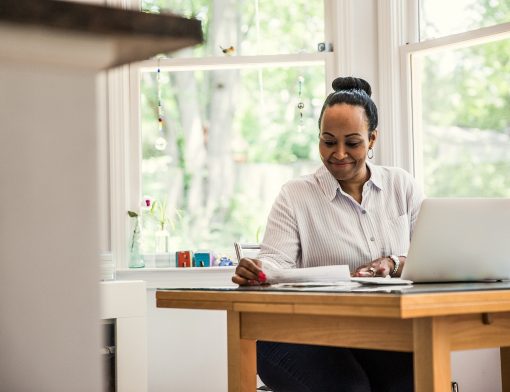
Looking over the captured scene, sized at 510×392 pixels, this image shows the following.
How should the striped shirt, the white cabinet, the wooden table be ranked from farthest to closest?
the white cabinet < the striped shirt < the wooden table

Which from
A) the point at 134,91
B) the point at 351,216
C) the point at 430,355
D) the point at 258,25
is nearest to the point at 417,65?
the point at 258,25

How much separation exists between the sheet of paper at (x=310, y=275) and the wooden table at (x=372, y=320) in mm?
266

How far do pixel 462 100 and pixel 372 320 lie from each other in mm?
2335

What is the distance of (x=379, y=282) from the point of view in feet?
6.56

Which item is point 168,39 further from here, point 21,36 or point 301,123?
point 301,123

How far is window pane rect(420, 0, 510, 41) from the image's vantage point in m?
3.65

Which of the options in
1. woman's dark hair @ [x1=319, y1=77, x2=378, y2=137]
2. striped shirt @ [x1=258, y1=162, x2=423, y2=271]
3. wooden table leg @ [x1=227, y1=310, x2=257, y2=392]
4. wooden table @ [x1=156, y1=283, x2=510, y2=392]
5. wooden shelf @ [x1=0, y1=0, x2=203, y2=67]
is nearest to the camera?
wooden shelf @ [x1=0, y1=0, x2=203, y2=67]

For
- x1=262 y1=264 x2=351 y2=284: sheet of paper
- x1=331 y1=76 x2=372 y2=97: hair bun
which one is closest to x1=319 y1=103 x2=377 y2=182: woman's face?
x1=331 y1=76 x2=372 y2=97: hair bun

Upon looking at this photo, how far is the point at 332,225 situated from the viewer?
2.67 meters

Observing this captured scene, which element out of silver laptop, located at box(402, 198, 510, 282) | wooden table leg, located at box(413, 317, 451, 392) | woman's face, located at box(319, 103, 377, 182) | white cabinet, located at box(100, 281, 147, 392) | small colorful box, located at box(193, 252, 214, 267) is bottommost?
white cabinet, located at box(100, 281, 147, 392)

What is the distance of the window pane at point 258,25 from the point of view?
4055 millimetres

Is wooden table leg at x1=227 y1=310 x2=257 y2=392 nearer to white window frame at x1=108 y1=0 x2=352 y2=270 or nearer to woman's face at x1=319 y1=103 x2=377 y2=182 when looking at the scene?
woman's face at x1=319 y1=103 x2=377 y2=182

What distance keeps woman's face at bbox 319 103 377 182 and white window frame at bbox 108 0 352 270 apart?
1168 mm

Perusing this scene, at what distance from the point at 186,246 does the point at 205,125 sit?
60cm
